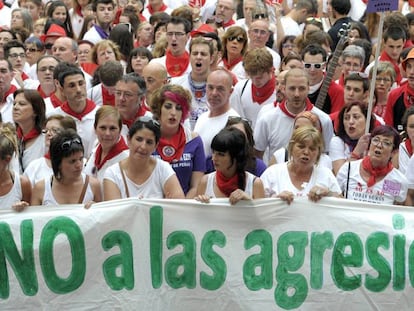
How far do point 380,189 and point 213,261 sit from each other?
1.38 meters

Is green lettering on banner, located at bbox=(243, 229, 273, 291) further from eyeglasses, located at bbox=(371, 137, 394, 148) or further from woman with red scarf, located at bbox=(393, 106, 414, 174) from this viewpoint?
woman with red scarf, located at bbox=(393, 106, 414, 174)

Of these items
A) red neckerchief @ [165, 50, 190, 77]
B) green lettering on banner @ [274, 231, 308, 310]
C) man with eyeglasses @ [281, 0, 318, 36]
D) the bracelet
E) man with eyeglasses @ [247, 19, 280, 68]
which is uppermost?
man with eyeglasses @ [281, 0, 318, 36]

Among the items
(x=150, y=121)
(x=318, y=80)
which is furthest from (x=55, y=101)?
(x=318, y=80)

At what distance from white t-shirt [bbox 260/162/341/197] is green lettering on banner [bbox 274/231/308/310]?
372 mm

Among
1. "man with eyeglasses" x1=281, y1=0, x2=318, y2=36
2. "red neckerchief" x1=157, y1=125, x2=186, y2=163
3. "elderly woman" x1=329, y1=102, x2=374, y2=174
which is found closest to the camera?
"red neckerchief" x1=157, y1=125, x2=186, y2=163

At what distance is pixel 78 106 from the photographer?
34.6ft

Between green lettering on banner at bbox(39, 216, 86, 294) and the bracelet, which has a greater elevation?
the bracelet

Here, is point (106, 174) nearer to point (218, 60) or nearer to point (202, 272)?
point (202, 272)

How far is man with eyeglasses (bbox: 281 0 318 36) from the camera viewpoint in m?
15.1

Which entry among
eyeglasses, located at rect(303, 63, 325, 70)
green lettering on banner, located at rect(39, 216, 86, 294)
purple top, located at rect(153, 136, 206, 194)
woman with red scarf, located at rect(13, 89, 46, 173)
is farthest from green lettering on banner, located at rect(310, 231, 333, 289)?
eyeglasses, located at rect(303, 63, 325, 70)

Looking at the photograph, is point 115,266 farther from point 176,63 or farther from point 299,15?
point 299,15

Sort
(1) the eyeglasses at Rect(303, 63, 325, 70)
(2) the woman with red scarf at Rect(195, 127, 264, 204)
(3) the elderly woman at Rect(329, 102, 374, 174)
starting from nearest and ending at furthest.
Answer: (2) the woman with red scarf at Rect(195, 127, 264, 204)
(3) the elderly woman at Rect(329, 102, 374, 174)
(1) the eyeglasses at Rect(303, 63, 325, 70)

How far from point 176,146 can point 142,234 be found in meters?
1.21

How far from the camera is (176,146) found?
31.2 feet
